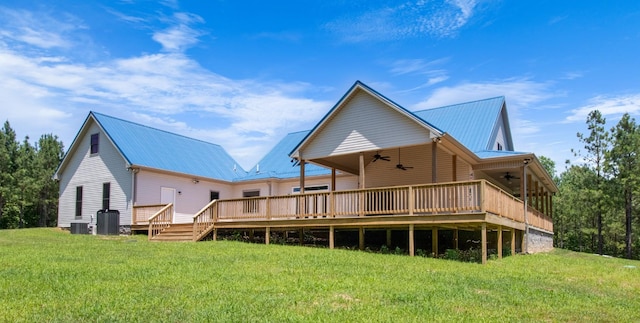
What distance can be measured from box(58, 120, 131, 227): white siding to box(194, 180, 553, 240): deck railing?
718 cm

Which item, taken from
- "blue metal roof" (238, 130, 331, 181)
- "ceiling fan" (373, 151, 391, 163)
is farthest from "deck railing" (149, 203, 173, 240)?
"ceiling fan" (373, 151, 391, 163)

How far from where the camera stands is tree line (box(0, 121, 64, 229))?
48.8m

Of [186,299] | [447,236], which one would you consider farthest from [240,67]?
[186,299]

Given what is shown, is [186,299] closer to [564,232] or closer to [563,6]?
[563,6]

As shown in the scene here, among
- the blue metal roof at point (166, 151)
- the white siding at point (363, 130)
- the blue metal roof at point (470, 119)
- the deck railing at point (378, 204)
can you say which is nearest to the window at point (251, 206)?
the deck railing at point (378, 204)

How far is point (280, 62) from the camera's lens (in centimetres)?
2027

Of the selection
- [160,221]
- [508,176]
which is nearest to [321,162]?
[160,221]

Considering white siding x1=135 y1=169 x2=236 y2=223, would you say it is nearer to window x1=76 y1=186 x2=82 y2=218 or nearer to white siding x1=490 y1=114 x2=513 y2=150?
window x1=76 y1=186 x2=82 y2=218

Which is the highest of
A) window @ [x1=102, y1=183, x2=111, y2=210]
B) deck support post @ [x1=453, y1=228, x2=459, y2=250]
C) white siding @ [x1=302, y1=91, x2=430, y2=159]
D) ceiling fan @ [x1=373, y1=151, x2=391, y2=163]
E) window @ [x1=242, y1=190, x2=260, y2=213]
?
white siding @ [x1=302, y1=91, x2=430, y2=159]

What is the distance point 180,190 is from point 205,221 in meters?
7.27

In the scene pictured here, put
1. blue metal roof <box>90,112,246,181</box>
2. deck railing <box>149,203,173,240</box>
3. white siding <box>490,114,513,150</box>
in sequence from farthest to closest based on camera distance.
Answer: blue metal roof <box>90,112,246,181</box> < white siding <box>490,114,513,150</box> < deck railing <box>149,203,173,240</box>

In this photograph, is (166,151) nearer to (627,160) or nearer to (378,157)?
(378,157)

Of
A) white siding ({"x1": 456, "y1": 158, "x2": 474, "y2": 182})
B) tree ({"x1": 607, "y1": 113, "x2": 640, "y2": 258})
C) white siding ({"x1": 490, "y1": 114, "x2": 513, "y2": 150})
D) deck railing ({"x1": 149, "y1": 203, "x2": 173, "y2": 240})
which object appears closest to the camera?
white siding ({"x1": 456, "y1": 158, "x2": 474, "y2": 182})

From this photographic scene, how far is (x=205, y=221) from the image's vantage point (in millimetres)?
20938
